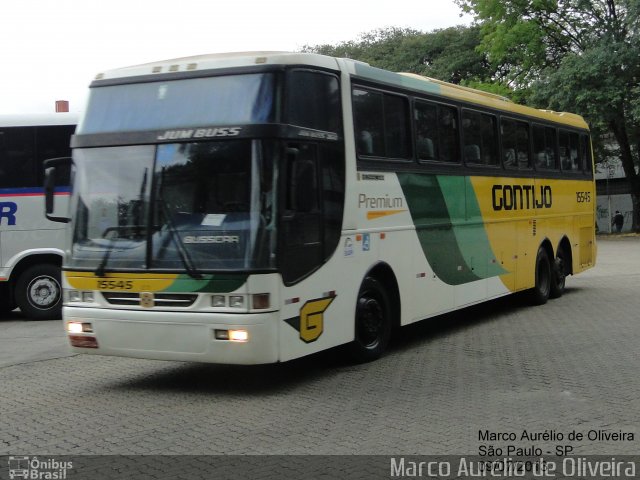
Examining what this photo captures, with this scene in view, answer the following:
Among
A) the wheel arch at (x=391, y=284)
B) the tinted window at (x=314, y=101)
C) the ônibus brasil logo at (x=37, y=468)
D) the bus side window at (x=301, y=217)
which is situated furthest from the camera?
the wheel arch at (x=391, y=284)

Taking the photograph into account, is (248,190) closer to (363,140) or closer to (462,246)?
(363,140)

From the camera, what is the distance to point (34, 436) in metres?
6.66

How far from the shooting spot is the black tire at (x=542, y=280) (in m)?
15.0

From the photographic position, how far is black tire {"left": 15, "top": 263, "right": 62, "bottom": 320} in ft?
47.2

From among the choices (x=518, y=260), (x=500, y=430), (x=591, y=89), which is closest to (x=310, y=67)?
(x=500, y=430)

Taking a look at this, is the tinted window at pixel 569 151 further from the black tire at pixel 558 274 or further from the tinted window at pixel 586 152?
the black tire at pixel 558 274

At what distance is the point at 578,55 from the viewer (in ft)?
117

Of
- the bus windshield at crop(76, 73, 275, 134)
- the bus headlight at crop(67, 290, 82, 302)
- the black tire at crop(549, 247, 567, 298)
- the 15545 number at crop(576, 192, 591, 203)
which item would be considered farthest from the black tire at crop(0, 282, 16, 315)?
the 15545 number at crop(576, 192, 591, 203)

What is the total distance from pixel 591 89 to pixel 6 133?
85.5ft

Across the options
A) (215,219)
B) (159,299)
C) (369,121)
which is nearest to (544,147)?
(369,121)

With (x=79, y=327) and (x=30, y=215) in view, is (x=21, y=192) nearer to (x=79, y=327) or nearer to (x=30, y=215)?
(x=30, y=215)

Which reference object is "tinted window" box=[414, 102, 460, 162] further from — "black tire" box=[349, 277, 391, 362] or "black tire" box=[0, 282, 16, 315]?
"black tire" box=[0, 282, 16, 315]

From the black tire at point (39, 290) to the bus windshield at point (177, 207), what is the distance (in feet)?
20.8

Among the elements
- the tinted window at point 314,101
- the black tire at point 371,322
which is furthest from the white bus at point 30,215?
the tinted window at point 314,101
